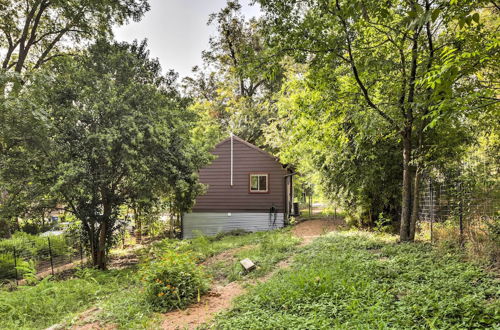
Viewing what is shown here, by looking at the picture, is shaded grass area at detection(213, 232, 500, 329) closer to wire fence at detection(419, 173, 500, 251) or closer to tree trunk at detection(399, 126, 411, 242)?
wire fence at detection(419, 173, 500, 251)

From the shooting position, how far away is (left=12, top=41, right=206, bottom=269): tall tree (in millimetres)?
8227

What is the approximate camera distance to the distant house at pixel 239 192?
58.2ft

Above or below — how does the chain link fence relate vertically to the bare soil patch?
above

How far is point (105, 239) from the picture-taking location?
34.4ft

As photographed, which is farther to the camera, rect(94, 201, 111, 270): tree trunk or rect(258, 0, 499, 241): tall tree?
rect(94, 201, 111, 270): tree trunk

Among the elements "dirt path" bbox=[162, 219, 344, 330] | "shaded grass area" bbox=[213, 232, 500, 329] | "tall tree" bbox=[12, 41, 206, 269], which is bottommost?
"dirt path" bbox=[162, 219, 344, 330]

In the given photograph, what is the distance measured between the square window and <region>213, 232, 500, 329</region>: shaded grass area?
11.8 m

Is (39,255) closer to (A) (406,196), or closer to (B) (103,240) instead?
(B) (103,240)

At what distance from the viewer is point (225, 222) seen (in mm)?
17938

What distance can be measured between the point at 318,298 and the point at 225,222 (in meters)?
13.9

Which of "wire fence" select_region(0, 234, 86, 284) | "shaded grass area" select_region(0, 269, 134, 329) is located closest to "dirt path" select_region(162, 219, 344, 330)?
"shaded grass area" select_region(0, 269, 134, 329)

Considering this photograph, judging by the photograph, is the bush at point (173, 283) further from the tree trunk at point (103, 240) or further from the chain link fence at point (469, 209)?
the tree trunk at point (103, 240)

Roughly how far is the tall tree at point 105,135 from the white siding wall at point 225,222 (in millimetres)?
7456

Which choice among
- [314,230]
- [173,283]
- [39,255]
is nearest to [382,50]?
[173,283]
